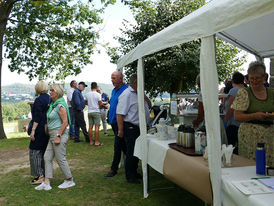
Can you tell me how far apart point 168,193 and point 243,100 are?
1988 millimetres

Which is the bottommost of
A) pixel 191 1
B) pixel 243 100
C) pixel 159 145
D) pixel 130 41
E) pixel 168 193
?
pixel 168 193

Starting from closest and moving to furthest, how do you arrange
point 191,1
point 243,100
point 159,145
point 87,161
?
point 243,100, point 159,145, point 87,161, point 191,1

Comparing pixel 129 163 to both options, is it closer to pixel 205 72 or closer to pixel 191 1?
pixel 205 72

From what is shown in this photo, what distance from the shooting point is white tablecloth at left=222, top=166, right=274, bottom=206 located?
1.71 metres

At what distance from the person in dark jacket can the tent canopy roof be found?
1.31m

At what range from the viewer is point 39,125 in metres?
4.46

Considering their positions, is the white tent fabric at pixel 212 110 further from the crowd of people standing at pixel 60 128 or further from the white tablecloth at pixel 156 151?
the crowd of people standing at pixel 60 128

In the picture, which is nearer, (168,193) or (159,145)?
(159,145)

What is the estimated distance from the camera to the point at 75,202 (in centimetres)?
395

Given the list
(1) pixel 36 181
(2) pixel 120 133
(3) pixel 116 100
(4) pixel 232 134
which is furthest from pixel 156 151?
(1) pixel 36 181

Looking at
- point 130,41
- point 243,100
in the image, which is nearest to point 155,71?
point 130,41

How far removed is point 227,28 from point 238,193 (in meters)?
1.03

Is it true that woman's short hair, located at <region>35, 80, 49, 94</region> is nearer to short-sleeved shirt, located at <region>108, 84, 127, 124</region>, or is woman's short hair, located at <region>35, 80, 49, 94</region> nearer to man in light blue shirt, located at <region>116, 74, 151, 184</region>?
short-sleeved shirt, located at <region>108, 84, 127, 124</region>

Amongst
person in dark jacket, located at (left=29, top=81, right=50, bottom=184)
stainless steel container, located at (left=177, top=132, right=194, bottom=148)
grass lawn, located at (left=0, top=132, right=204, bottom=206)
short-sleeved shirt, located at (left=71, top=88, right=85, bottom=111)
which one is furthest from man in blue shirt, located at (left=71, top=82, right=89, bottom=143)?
stainless steel container, located at (left=177, top=132, right=194, bottom=148)
